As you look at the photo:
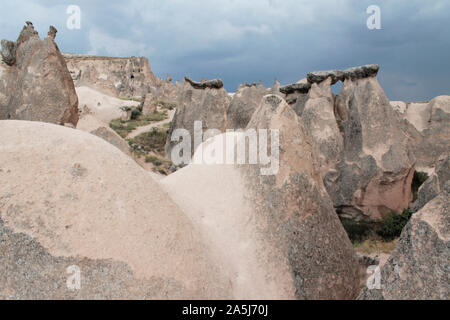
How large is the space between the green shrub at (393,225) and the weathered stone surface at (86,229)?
5.96 metres

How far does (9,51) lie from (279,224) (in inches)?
293

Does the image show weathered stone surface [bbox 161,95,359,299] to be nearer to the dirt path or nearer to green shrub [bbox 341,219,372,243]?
green shrub [bbox 341,219,372,243]

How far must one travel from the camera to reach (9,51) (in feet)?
25.1

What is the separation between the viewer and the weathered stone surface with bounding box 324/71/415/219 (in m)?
8.43

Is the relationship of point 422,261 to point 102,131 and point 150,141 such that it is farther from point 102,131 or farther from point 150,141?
point 150,141

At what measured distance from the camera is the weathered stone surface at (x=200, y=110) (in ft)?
44.1

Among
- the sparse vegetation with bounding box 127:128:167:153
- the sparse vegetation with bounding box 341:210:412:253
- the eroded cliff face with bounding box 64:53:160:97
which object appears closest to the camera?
the sparse vegetation with bounding box 341:210:412:253

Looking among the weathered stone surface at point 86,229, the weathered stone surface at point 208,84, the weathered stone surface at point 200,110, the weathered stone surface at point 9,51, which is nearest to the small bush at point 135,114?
the weathered stone surface at point 200,110

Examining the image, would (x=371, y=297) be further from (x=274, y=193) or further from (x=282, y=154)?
(x=282, y=154)

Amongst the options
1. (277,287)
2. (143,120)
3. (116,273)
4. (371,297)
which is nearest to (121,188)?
(116,273)

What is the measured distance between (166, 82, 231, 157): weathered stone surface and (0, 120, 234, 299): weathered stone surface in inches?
419

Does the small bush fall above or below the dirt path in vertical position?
above

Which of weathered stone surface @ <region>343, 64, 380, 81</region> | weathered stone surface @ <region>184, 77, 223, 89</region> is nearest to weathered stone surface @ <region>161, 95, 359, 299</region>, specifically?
weathered stone surface @ <region>343, 64, 380, 81</region>
